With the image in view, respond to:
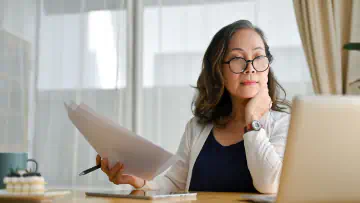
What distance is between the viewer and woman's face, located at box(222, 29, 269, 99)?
1.74 m

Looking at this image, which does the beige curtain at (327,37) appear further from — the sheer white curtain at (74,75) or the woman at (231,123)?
→ the sheer white curtain at (74,75)

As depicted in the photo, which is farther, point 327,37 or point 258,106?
point 327,37

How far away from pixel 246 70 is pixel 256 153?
1.27 feet

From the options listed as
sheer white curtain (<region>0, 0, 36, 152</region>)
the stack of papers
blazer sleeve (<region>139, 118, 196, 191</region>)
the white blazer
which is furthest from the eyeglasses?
sheer white curtain (<region>0, 0, 36, 152</region>)

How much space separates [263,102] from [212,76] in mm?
294

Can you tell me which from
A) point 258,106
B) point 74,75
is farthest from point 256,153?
point 74,75

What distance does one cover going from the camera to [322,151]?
31.6 inches

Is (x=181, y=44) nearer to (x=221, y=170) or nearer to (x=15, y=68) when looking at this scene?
(x=15, y=68)

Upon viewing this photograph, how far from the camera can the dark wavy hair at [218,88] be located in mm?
1871

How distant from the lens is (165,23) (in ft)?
10.3

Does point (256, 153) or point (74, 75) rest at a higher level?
point (74, 75)

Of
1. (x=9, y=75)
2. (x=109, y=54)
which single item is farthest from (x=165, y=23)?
(x=9, y=75)

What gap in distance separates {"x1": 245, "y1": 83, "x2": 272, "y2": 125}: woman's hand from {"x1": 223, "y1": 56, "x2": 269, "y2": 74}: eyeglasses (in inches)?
3.0

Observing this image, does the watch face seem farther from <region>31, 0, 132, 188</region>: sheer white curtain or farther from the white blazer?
<region>31, 0, 132, 188</region>: sheer white curtain
